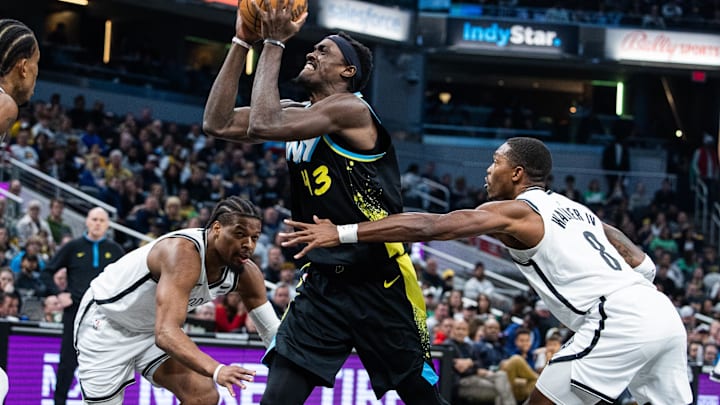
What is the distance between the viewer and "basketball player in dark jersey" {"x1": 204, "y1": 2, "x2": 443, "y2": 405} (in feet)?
18.9

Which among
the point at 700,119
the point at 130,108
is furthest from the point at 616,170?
the point at 130,108

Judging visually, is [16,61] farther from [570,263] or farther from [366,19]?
[366,19]

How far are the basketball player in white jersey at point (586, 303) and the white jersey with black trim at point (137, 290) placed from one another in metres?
1.47

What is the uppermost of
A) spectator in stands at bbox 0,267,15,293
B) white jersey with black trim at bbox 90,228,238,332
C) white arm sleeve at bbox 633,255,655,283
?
white arm sleeve at bbox 633,255,655,283

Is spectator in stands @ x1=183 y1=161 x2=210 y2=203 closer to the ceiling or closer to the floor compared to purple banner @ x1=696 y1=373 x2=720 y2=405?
closer to the ceiling

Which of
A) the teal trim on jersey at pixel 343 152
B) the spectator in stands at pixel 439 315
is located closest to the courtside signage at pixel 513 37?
the spectator in stands at pixel 439 315

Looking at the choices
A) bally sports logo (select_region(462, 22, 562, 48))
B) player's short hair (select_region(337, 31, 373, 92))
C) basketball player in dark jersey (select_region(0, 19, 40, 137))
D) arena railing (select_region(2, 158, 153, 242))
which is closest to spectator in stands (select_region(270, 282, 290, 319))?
arena railing (select_region(2, 158, 153, 242))

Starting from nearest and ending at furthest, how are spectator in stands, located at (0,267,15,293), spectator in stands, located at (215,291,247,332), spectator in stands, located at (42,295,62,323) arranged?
1. spectator in stands, located at (42,295,62,323)
2. spectator in stands, located at (0,267,15,293)
3. spectator in stands, located at (215,291,247,332)

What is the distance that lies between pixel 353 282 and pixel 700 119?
90.1ft

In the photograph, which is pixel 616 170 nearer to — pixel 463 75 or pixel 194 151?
pixel 463 75

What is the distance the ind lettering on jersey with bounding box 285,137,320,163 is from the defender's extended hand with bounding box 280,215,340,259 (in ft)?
1.49

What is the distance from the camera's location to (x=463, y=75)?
32.2 m

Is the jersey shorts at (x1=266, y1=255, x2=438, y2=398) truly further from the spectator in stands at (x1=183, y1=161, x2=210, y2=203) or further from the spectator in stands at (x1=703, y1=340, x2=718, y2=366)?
the spectator in stands at (x1=183, y1=161, x2=210, y2=203)

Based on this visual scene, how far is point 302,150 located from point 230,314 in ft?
21.9
